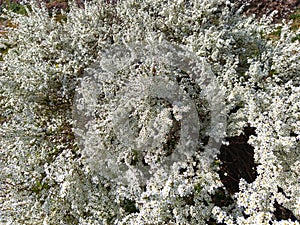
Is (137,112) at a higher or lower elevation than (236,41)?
lower

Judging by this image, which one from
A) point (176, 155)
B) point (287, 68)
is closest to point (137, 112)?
point (176, 155)

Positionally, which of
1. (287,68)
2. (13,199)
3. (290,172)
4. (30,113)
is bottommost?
(13,199)

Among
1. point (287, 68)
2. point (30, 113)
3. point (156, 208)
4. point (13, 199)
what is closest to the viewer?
point (156, 208)

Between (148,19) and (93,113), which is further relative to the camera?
(148,19)

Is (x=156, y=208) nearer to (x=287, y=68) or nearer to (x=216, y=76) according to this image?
(x=216, y=76)

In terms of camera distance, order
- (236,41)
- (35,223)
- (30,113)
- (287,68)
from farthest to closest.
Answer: (236,41)
(30,113)
(287,68)
(35,223)

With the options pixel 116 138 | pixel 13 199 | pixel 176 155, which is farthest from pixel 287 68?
pixel 13 199
